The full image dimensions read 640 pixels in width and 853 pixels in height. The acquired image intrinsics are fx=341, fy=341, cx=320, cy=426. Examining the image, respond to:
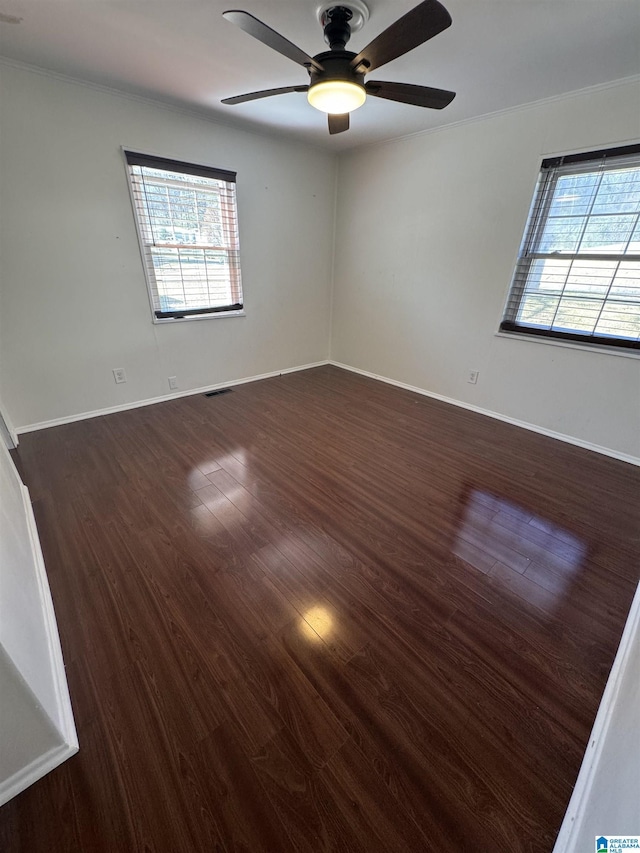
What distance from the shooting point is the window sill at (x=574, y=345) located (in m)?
2.56

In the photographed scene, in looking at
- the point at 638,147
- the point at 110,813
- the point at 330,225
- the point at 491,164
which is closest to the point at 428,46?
the point at 491,164

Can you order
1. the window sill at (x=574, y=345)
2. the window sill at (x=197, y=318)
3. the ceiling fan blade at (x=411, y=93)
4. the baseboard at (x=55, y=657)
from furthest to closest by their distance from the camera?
the window sill at (x=197, y=318) < the window sill at (x=574, y=345) < the ceiling fan blade at (x=411, y=93) < the baseboard at (x=55, y=657)

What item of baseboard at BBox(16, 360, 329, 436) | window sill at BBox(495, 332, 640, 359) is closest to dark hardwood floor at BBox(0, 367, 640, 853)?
baseboard at BBox(16, 360, 329, 436)

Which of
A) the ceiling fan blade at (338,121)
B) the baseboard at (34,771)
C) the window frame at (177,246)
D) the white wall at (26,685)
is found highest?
the ceiling fan blade at (338,121)

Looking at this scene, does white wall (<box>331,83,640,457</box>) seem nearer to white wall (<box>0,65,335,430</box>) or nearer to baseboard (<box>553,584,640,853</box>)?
white wall (<box>0,65,335,430</box>)

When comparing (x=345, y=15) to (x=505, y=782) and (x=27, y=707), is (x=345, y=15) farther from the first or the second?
(x=505, y=782)

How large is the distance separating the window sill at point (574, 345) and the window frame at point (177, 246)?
107 inches

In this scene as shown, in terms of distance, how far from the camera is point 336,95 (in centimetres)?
167

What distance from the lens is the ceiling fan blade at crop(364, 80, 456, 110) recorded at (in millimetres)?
1711

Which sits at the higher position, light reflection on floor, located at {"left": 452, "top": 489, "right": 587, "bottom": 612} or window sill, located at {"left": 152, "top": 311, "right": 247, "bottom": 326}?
window sill, located at {"left": 152, "top": 311, "right": 247, "bottom": 326}

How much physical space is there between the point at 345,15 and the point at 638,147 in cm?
208

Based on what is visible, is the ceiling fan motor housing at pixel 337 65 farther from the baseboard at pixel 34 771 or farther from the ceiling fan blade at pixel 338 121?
the baseboard at pixel 34 771

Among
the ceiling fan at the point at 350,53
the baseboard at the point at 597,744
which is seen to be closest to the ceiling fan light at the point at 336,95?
the ceiling fan at the point at 350,53

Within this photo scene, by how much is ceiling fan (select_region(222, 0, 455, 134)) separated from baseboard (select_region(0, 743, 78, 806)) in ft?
8.11
